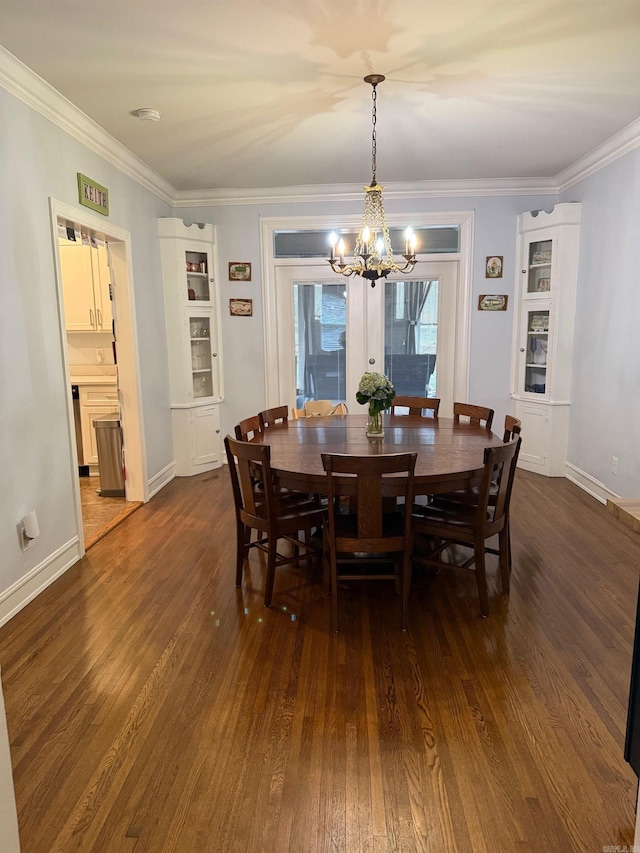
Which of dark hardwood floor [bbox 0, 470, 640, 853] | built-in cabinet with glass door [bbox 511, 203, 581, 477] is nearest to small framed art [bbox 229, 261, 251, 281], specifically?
built-in cabinet with glass door [bbox 511, 203, 581, 477]

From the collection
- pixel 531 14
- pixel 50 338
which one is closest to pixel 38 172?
pixel 50 338

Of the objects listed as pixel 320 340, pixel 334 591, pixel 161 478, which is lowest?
pixel 161 478

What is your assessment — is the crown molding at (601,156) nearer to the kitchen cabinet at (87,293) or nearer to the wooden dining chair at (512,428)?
the wooden dining chair at (512,428)

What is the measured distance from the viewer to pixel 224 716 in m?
2.13

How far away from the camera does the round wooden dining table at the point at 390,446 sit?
2.71 meters

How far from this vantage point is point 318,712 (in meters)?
2.15

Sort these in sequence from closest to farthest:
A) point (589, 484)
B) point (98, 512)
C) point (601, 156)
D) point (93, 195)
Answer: point (93, 195)
point (601, 156)
point (98, 512)
point (589, 484)

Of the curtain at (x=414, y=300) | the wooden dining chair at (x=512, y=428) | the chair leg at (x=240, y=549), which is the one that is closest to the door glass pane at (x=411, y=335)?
the curtain at (x=414, y=300)

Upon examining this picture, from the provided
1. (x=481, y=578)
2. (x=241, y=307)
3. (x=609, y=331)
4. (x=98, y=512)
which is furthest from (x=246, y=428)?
(x=609, y=331)

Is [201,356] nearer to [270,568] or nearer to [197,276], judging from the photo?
[197,276]

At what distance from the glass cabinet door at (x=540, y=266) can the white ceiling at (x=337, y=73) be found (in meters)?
0.87

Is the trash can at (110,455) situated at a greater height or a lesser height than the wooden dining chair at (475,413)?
lesser

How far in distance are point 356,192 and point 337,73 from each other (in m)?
2.47

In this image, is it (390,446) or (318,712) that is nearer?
(318,712)
